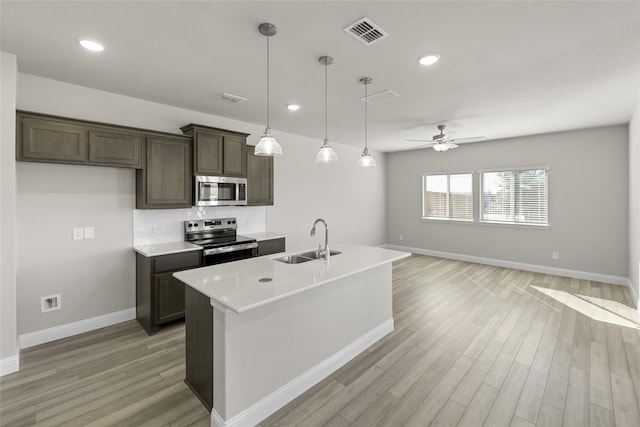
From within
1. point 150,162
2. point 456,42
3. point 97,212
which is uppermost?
point 456,42

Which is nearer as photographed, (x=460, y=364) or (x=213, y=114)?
(x=460, y=364)

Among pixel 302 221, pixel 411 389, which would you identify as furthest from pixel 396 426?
pixel 302 221

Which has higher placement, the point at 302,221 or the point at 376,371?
the point at 302,221

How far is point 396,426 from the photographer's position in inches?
78.0

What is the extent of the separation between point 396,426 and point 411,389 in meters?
0.44

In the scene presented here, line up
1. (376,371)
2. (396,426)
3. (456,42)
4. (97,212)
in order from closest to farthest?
(396,426) < (456,42) < (376,371) < (97,212)

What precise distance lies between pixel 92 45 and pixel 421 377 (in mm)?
3839

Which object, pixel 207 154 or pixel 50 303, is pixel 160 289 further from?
pixel 207 154

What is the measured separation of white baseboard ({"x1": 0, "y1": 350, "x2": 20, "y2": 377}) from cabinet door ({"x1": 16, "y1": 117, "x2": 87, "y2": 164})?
5.75 ft

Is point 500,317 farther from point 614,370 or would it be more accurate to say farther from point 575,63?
point 575,63

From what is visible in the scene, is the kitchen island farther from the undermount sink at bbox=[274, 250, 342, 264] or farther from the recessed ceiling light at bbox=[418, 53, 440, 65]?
the recessed ceiling light at bbox=[418, 53, 440, 65]

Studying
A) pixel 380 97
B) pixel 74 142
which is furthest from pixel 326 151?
pixel 74 142

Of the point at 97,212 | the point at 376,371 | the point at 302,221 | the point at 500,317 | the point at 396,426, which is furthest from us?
the point at 302,221

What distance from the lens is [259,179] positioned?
4617 millimetres
